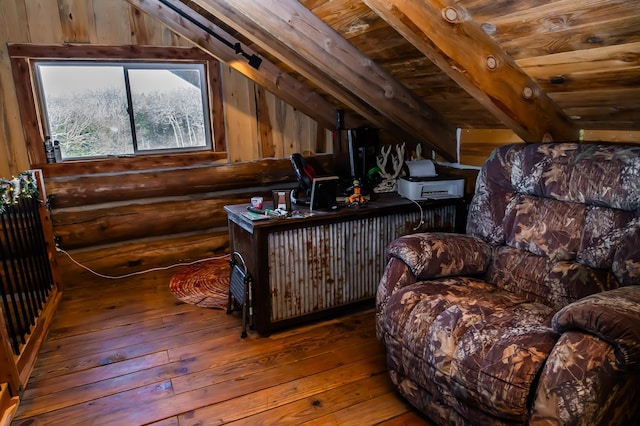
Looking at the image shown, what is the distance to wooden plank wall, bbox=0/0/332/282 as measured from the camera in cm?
311

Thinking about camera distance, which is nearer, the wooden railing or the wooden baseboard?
the wooden baseboard

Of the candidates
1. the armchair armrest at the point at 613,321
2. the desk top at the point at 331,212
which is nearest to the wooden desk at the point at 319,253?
the desk top at the point at 331,212

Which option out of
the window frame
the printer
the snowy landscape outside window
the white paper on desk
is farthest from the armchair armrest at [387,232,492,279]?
the snowy landscape outside window

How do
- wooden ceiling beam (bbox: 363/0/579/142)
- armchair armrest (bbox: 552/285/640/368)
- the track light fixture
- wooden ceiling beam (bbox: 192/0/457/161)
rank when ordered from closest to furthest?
1. armchair armrest (bbox: 552/285/640/368)
2. wooden ceiling beam (bbox: 363/0/579/142)
3. wooden ceiling beam (bbox: 192/0/457/161)
4. the track light fixture

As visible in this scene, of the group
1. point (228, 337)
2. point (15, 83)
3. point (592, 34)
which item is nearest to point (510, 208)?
point (592, 34)

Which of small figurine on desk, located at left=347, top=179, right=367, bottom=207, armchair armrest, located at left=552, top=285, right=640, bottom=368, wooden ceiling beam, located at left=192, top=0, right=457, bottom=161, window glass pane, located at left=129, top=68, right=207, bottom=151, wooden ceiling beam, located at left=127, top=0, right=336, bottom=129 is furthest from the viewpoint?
window glass pane, located at left=129, top=68, right=207, bottom=151

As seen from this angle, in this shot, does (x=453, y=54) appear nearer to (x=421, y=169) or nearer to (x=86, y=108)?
(x=421, y=169)

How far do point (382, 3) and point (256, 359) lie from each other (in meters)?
1.87

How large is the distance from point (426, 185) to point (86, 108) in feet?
8.76

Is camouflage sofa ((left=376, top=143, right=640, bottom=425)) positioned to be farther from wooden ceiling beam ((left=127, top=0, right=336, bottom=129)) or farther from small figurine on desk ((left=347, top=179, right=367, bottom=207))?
wooden ceiling beam ((left=127, top=0, right=336, bottom=129))

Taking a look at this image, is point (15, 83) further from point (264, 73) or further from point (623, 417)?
point (623, 417)

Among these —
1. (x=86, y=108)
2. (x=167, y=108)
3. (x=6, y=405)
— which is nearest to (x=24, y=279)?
(x=6, y=405)

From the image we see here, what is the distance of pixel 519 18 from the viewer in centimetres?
179

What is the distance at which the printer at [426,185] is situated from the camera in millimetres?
2891
